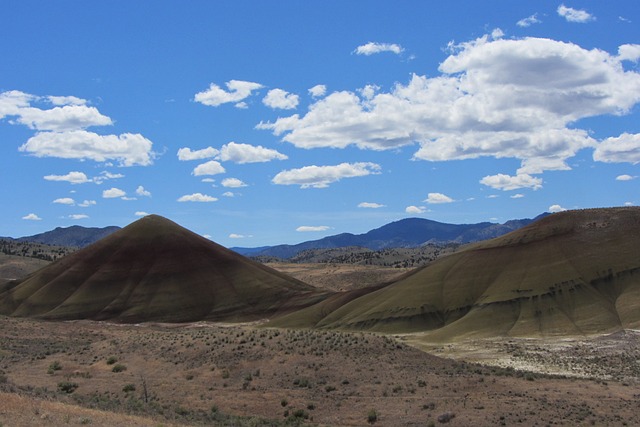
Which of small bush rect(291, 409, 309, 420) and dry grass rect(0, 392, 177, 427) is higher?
dry grass rect(0, 392, 177, 427)

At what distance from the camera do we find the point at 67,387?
3956 centimetres

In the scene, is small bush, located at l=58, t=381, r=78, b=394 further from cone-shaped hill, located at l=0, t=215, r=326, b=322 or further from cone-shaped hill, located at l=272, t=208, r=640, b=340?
cone-shaped hill, located at l=0, t=215, r=326, b=322

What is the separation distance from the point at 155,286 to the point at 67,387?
275ft

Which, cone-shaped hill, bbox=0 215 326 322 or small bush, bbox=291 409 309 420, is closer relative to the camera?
small bush, bbox=291 409 309 420

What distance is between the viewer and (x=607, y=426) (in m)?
30.1

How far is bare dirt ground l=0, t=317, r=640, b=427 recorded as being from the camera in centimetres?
3106

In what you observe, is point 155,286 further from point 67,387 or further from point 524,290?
point 67,387

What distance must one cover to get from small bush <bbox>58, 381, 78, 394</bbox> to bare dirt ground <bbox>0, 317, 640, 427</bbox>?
0.23 feet

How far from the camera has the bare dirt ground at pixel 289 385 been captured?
31.1 meters

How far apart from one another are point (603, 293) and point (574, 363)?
3036 cm

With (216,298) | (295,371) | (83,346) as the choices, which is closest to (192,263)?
(216,298)

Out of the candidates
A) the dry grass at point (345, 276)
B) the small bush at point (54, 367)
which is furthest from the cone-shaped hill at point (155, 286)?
the small bush at point (54, 367)

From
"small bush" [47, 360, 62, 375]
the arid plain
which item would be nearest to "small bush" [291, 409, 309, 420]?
the arid plain

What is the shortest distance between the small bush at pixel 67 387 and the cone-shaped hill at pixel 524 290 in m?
45.5
